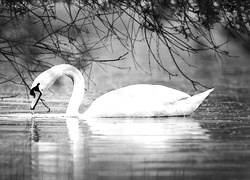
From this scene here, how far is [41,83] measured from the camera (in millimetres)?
16875

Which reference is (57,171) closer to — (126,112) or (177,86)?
(126,112)

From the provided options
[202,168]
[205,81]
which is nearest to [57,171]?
[202,168]

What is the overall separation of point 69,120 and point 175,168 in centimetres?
632

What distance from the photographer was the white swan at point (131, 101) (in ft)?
54.5

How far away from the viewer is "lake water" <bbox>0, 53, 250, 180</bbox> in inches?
362

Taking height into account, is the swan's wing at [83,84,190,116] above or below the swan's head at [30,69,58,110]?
below

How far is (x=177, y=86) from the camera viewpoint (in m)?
26.1

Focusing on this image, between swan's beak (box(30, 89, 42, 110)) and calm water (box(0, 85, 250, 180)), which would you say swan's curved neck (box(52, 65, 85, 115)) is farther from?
calm water (box(0, 85, 250, 180))

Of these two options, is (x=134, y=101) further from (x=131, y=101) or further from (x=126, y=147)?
(x=126, y=147)

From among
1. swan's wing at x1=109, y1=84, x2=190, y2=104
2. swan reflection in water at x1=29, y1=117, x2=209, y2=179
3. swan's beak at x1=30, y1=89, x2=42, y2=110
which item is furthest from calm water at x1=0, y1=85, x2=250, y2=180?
swan's wing at x1=109, y1=84, x2=190, y2=104

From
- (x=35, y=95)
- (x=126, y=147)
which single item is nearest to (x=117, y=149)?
(x=126, y=147)

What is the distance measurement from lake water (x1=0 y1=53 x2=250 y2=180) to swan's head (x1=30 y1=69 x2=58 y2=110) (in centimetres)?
38

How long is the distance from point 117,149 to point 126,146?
1.15 feet

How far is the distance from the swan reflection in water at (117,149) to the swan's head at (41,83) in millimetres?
1550
